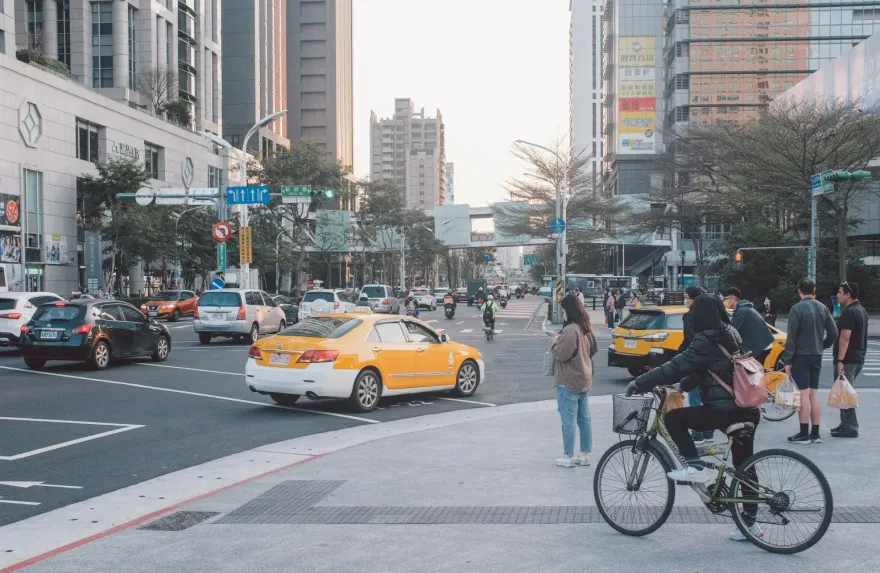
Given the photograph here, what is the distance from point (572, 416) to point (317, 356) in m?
5.06

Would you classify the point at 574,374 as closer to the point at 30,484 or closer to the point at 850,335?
the point at 850,335

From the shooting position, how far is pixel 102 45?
67750 mm

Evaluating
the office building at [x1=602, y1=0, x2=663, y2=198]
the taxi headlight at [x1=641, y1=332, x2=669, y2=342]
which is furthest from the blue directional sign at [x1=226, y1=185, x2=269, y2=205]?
the office building at [x1=602, y1=0, x2=663, y2=198]

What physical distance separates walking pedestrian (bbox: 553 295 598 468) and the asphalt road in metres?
3.86

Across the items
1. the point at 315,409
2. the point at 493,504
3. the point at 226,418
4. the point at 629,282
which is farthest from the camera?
the point at 629,282

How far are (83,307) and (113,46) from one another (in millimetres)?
54023

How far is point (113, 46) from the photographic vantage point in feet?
221

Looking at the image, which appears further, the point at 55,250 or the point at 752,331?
the point at 55,250

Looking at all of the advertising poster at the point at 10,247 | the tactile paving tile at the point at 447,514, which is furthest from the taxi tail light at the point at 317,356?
the advertising poster at the point at 10,247

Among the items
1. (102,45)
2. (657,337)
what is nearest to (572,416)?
(657,337)

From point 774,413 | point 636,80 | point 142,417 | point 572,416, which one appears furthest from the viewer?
point 636,80

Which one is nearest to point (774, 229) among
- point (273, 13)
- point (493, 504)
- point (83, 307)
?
point (83, 307)

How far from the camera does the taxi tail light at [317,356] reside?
12797 millimetres

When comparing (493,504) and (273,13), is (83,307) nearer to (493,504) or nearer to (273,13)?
(493,504)
